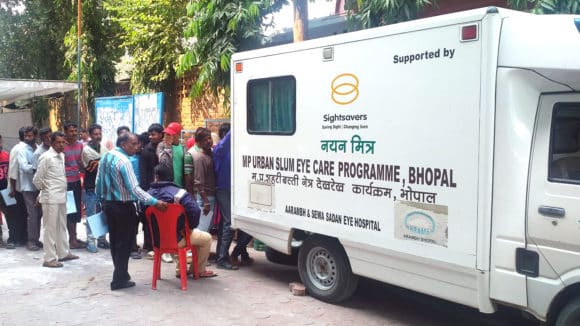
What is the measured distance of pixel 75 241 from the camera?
8539 millimetres

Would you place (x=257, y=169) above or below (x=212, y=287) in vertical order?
above

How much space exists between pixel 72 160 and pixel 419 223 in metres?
5.41

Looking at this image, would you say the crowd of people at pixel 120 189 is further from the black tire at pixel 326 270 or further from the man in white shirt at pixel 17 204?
the black tire at pixel 326 270

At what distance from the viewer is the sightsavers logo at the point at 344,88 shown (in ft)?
17.5

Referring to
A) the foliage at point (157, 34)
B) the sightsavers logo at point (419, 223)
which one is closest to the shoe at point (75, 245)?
the foliage at point (157, 34)

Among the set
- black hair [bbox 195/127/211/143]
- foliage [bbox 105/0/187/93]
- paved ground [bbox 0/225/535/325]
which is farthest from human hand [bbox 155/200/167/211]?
foliage [bbox 105/0/187/93]

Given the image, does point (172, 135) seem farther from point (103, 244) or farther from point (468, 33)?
point (468, 33)

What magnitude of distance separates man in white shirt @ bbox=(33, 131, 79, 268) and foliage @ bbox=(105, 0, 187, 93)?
4.62m

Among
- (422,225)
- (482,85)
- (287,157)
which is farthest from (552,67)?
(287,157)

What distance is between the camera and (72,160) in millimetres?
8242

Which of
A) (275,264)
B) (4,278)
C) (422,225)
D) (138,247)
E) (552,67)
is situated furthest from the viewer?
(138,247)

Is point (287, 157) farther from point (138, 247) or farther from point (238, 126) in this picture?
point (138, 247)

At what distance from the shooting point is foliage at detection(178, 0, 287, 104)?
8828 mm

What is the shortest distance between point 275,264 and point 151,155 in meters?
2.21
